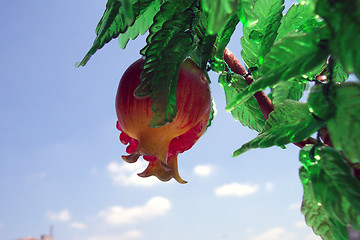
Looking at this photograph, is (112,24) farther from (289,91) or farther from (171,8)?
(289,91)

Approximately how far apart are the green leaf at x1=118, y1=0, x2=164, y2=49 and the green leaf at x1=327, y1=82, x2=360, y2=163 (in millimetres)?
251

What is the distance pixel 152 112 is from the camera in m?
0.37

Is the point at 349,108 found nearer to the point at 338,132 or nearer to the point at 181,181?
the point at 338,132

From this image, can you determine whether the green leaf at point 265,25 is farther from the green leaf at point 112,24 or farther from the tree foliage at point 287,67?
the green leaf at point 112,24

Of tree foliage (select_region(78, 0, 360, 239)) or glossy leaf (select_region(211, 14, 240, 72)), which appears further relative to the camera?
glossy leaf (select_region(211, 14, 240, 72))

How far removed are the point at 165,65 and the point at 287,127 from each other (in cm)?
12

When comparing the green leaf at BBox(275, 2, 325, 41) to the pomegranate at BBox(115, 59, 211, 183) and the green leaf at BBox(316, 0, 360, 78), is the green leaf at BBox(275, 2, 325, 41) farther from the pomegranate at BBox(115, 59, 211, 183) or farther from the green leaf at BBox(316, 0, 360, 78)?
the green leaf at BBox(316, 0, 360, 78)

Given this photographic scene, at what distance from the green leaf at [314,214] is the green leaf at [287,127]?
30mm

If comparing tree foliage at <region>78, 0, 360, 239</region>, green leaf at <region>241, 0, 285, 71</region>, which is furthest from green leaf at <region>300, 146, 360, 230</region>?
green leaf at <region>241, 0, 285, 71</region>

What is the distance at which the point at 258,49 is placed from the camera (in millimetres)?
484

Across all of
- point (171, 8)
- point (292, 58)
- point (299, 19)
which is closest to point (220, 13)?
point (292, 58)

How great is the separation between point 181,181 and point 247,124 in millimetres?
172

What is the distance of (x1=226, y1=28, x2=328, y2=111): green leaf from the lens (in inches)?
9.4

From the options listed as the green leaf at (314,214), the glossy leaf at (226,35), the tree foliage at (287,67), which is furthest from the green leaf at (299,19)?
the green leaf at (314,214)
